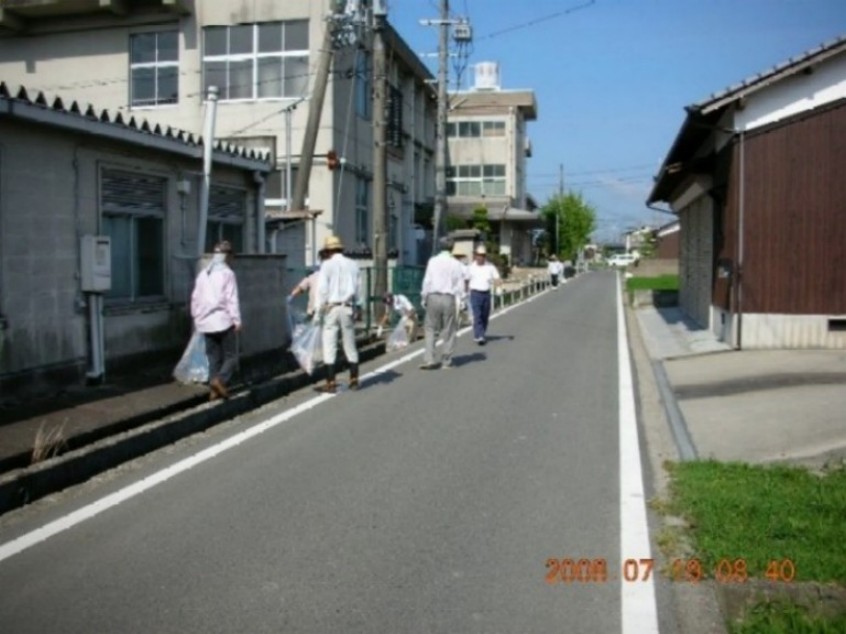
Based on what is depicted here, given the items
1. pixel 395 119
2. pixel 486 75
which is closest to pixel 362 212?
pixel 395 119

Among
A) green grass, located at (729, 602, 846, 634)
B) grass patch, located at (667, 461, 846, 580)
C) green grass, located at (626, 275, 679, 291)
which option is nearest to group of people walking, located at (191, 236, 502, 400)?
grass patch, located at (667, 461, 846, 580)

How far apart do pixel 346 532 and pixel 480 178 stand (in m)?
65.6

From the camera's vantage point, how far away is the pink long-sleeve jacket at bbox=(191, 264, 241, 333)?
32.2 feet

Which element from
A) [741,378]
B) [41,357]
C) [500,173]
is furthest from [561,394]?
[500,173]

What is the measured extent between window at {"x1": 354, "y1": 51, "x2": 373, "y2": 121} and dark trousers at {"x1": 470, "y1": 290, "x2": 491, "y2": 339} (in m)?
13.2

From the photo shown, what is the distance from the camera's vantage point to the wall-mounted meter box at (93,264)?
1027cm

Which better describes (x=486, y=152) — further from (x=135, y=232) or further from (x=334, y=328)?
(x=334, y=328)

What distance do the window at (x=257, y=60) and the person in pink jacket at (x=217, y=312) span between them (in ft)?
57.3

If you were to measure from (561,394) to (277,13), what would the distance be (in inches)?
730

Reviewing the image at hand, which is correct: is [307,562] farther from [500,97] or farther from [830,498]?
[500,97]

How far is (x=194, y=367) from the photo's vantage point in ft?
34.7

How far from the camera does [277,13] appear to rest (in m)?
26.0

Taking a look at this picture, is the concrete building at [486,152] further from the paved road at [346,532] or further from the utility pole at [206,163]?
the paved road at [346,532]
